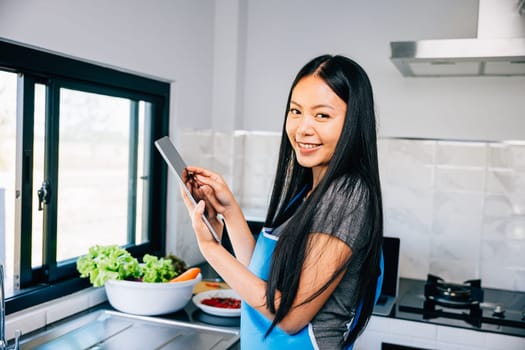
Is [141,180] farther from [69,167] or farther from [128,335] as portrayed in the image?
[128,335]

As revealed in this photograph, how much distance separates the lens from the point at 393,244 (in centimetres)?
223

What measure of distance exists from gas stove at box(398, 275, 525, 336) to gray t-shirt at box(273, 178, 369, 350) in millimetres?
1024

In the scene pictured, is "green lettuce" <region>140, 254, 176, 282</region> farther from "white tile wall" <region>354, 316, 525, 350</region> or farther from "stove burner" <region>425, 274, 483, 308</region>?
"stove burner" <region>425, 274, 483, 308</region>

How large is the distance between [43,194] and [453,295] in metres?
1.54

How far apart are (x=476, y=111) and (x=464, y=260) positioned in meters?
0.66

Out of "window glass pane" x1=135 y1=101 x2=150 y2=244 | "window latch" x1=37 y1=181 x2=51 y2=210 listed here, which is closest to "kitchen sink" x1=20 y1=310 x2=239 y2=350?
"window latch" x1=37 y1=181 x2=51 y2=210

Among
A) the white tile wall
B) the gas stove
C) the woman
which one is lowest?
the white tile wall

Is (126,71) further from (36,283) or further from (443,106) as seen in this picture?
(443,106)

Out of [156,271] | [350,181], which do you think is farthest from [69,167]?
[350,181]

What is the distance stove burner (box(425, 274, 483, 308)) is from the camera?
2.16 m

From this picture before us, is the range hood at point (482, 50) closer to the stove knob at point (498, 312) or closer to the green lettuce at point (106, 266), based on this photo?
the stove knob at point (498, 312)

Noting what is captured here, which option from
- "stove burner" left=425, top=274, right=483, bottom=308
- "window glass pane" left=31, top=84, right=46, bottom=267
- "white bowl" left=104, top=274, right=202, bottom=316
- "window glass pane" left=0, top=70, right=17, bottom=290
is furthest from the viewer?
"stove burner" left=425, top=274, right=483, bottom=308

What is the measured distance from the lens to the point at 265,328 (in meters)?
1.15

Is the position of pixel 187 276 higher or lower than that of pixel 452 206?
lower
